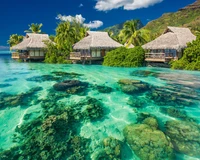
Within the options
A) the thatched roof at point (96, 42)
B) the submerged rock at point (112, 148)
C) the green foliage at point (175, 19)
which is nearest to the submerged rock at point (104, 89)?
the submerged rock at point (112, 148)

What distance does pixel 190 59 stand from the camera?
71.3 ft

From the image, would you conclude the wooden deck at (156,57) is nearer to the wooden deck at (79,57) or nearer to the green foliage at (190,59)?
the green foliage at (190,59)

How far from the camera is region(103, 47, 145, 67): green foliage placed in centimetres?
2523

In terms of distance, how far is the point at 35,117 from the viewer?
8.28 m

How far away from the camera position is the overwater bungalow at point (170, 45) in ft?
73.2

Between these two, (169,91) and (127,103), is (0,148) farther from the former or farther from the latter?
(169,91)

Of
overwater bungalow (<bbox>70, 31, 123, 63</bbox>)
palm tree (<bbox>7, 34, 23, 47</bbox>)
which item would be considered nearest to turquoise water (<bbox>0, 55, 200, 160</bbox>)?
overwater bungalow (<bbox>70, 31, 123, 63</bbox>)

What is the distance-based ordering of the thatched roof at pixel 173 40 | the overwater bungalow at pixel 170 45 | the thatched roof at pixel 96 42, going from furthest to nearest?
the thatched roof at pixel 96 42
the overwater bungalow at pixel 170 45
the thatched roof at pixel 173 40

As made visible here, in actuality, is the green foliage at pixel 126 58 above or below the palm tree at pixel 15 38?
below

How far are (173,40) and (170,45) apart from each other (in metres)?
1.28

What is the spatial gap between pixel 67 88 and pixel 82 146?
7148 mm

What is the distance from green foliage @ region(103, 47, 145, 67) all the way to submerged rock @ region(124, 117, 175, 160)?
19072mm

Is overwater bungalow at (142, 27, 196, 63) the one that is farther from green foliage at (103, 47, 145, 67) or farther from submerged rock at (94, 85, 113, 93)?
submerged rock at (94, 85, 113, 93)

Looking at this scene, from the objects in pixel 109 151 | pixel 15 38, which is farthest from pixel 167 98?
pixel 15 38
